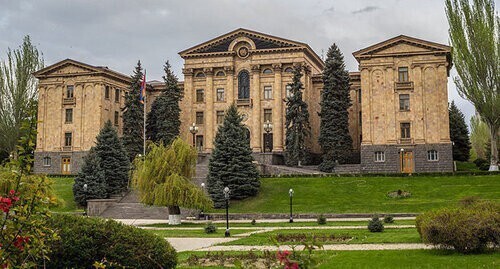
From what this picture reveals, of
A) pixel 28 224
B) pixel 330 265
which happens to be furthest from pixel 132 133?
pixel 28 224

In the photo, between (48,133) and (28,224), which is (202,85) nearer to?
(48,133)

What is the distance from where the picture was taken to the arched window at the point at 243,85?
6156 centimetres

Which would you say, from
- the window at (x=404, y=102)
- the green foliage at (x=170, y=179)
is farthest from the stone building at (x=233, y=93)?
the green foliage at (x=170, y=179)

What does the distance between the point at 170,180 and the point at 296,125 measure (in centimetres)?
2449

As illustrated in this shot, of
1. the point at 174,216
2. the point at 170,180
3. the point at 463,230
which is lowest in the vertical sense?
the point at 174,216

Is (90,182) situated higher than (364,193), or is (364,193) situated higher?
(90,182)

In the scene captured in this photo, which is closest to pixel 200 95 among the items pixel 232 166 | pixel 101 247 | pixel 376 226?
pixel 232 166

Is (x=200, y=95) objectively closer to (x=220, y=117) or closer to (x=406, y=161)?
(x=220, y=117)

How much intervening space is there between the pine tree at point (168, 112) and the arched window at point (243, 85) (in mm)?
6552

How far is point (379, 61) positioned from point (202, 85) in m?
20.3

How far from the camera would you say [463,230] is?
16.0 m

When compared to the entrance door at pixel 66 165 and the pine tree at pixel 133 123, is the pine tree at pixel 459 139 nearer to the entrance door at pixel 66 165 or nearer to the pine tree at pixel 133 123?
the pine tree at pixel 133 123

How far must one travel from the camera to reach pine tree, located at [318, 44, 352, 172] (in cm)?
5366

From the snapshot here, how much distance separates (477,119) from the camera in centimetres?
8988
